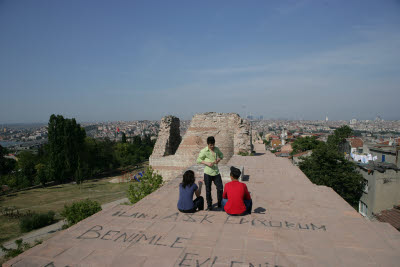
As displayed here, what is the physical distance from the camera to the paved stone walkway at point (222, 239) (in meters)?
2.85

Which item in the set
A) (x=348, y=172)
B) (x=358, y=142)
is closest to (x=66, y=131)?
(x=348, y=172)

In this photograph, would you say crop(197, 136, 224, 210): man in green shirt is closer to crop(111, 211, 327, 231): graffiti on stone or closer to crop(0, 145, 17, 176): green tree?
crop(111, 211, 327, 231): graffiti on stone

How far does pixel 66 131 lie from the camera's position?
3216cm

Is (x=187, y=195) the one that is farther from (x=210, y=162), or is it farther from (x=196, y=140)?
(x=196, y=140)

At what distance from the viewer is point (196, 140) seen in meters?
16.1

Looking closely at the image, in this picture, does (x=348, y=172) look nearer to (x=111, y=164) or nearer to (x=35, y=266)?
(x=35, y=266)

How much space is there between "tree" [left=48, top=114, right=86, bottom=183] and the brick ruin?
20.6 m

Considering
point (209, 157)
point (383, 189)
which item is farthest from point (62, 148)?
point (383, 189)

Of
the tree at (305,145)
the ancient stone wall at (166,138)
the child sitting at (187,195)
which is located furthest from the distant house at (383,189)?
the tree at (305,145)

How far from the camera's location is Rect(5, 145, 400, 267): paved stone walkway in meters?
2.85

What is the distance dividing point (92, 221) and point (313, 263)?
3342mm

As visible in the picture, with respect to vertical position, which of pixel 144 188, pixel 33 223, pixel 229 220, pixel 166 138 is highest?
pixel 166 138

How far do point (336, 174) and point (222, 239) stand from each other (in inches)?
673

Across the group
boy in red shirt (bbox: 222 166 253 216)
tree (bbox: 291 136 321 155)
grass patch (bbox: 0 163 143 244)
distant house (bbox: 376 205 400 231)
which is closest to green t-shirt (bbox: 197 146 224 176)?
boy in red shirt (bbox: 222 166 253 216)
